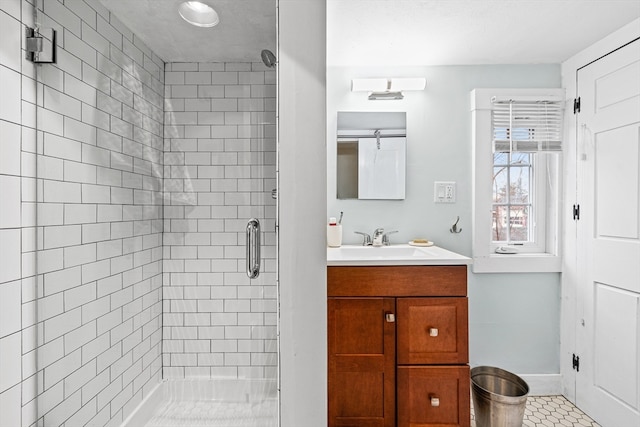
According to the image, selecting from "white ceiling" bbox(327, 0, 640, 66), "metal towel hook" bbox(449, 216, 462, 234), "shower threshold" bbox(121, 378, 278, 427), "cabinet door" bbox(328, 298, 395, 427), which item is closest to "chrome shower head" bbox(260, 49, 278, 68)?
"white ceiling" bbox(327, 0, 640, 66)

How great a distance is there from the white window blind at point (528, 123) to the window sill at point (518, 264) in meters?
0.71

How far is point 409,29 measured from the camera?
184 centimetres

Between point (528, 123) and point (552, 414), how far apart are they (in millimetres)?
1790

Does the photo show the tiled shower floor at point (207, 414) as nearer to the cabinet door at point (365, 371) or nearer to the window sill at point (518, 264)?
the cabinet door at point (365, 371)

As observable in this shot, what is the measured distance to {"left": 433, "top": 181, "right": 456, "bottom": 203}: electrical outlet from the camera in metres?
2.33

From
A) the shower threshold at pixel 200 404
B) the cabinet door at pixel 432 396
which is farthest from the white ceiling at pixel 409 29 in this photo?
the cabinet door at pixel 432 396

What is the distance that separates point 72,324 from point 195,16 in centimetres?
104

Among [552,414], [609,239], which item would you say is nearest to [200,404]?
[552,414]

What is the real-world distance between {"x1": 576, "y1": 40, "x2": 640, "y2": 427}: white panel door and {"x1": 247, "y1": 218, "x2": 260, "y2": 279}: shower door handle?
→ 6.29 ft

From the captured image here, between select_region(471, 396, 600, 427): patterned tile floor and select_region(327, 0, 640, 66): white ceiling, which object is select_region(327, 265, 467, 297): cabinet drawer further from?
select_region(327, 0, 640, 66): white ceiling

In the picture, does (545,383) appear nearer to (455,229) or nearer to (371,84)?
(455,229)

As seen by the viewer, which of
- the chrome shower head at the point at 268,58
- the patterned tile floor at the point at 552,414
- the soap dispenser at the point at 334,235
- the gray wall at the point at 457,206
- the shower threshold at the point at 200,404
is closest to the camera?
the chrome shower head at the point at 268,58

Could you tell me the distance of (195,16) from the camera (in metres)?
1.02

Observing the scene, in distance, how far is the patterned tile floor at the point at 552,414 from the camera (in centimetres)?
195
